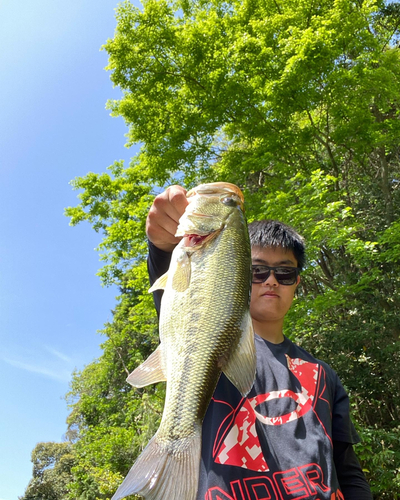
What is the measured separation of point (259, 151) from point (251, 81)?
1668mm

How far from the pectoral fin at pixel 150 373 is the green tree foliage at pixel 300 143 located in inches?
223

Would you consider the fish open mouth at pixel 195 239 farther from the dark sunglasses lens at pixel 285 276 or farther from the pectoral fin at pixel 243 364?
the dark sunglasses lens at pixel 285 276

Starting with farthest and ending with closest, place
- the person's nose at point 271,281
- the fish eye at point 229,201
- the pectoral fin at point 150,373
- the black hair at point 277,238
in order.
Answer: the black hair at point 277,238
the person's nose at point 271,281
the fish eye at point 229,201
the pectoral fin at point 150,373

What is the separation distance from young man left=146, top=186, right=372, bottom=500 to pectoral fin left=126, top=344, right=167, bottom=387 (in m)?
0.43

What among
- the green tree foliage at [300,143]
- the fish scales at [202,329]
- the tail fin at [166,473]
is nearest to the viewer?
the tail fin at [166,473]

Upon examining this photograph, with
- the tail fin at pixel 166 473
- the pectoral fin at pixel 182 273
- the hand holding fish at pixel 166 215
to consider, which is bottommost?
the tail fin at pixel 166 473

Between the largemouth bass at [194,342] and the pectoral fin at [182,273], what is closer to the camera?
the largemouth bass at [194,342]

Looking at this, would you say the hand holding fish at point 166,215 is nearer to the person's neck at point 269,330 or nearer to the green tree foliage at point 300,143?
the person's neck at point 269,330

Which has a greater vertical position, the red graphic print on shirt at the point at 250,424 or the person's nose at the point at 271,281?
the person's nose at the point at 271,281

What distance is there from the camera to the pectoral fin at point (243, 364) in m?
1.38

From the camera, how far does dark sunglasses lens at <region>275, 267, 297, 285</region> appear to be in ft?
7.13

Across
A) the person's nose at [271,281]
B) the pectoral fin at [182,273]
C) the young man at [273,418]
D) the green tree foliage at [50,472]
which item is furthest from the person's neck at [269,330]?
the green tree foliage at [50,472]

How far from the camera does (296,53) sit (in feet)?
25.8

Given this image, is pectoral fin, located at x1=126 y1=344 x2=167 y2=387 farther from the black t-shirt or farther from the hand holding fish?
the hand holding fish
